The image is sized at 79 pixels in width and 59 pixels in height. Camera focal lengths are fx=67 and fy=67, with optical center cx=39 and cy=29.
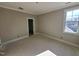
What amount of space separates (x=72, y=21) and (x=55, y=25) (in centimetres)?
108

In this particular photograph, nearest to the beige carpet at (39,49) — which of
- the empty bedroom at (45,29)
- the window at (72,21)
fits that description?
the empty bedroom at (45,29)

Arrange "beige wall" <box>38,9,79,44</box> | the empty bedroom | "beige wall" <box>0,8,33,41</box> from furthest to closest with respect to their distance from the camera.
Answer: "beige wall" <box>38,9,79,44</box>, "beige wall" <box>0,8,33,41</box>, the empty bedroom

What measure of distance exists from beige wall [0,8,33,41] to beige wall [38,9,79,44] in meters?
1.45

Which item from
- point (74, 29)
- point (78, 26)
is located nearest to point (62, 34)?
point (74, 29)

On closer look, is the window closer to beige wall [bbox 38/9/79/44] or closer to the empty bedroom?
the empty bedroom

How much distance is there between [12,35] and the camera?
392 cm

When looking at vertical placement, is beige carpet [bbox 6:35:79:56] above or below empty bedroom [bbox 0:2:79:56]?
below

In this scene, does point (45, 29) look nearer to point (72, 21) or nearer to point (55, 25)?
A: point (55, 25)

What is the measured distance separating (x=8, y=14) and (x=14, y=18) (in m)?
0.44

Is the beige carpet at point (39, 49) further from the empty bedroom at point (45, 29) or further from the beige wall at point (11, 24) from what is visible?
the beige wall at point (11, 24)

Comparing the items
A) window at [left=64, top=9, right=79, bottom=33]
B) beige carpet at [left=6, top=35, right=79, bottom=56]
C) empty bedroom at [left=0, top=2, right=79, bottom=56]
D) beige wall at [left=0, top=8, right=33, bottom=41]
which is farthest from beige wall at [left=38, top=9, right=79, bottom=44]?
beige wall at [left=0, top=8, right=33, bottom=41]

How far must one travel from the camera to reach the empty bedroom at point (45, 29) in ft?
9.24

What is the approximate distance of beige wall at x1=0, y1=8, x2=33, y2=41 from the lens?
337 cm

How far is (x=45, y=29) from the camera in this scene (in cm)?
521
